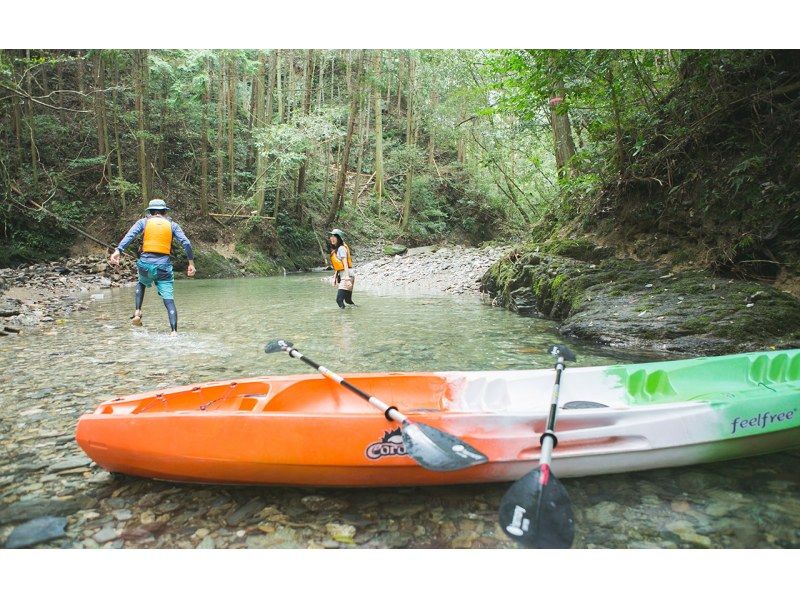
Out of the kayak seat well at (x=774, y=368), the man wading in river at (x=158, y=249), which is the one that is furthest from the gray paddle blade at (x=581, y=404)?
the man wading in river at (x=158, y=249)

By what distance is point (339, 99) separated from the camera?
80.1 feet

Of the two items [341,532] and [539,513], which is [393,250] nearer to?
[341,532]

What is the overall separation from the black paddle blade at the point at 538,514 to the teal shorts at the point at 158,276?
5.75 m

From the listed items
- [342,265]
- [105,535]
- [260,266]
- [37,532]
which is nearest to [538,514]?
[105,535]

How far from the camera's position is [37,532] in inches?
84.7

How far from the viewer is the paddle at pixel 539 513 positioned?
1854 millimetres

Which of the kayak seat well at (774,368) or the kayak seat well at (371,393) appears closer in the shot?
the kayak seat well at (371,393)

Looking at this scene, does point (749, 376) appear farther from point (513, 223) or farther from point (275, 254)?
point (513, 223)

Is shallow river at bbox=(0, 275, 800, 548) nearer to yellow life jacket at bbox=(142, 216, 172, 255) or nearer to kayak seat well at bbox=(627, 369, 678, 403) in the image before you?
kayak seat well at bbox=(627, 369, 678, 403)

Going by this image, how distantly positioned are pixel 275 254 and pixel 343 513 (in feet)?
62.6

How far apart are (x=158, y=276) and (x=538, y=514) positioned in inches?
239

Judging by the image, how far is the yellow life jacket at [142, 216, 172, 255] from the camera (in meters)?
6.43

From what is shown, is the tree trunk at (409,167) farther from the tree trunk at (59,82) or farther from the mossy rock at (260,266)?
the tree trunk at (59,82)
